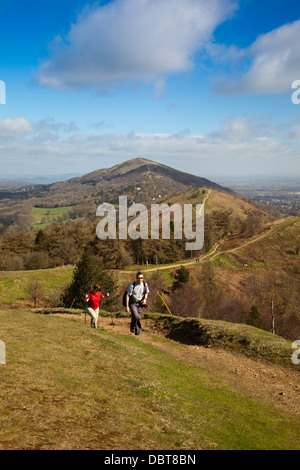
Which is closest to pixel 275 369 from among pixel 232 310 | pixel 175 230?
pixel 232 310

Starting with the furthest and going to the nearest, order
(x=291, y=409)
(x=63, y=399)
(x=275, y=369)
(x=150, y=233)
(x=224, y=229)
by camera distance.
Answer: (x=224, y=229) → (x=150, y=233) → (x=275, y=369) → (x=291, y=409) → (x=63, y=399)

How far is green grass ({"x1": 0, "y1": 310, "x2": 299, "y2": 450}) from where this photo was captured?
575cm

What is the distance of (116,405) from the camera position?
742 cm

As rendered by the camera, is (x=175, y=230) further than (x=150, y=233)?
Yes

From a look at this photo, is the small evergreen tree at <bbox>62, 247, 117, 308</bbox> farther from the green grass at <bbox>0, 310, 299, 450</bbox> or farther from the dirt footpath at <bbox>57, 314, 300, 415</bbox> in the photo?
the green grass at <bbox>0, 310, 299, 450</bbox>

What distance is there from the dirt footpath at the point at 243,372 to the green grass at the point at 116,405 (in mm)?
882

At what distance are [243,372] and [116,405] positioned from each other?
762 centimetres

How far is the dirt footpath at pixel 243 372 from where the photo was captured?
10578mm

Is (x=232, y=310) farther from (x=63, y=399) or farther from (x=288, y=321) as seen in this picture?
(x=63, y=399)

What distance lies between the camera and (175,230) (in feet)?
387

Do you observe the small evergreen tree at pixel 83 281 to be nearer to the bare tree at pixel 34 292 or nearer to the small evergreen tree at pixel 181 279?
the bare tree at pixel 34 292

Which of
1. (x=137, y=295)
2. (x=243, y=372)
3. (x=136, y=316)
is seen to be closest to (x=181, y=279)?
(x=136, y=316)
